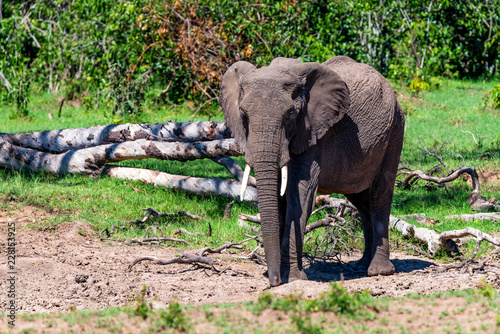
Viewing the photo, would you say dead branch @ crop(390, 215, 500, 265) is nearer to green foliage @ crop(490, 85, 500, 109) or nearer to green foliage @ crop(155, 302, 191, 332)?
green foliage @ crop(155, 302, 191, 332)

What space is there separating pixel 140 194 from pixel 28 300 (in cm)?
381

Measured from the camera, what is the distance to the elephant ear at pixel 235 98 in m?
5.97

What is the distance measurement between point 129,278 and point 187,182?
3.13 metres

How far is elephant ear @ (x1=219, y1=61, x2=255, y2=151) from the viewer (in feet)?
19.6

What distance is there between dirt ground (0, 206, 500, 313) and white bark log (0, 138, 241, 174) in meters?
1.94

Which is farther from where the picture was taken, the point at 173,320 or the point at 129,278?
the point at 129,278

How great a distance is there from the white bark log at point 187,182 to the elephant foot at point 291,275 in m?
2.91

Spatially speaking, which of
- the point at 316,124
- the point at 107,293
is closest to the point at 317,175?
the point at 316,124

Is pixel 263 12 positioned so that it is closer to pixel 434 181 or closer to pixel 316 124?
pixel 434 181

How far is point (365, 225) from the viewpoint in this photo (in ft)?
24.1

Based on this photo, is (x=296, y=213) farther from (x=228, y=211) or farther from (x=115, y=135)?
(x=115, y=135)

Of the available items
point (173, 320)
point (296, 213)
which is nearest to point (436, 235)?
point (296, 213)

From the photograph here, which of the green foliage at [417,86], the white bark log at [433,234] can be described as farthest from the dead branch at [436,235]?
the green foliage at [417,86]

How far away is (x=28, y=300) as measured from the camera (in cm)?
578
